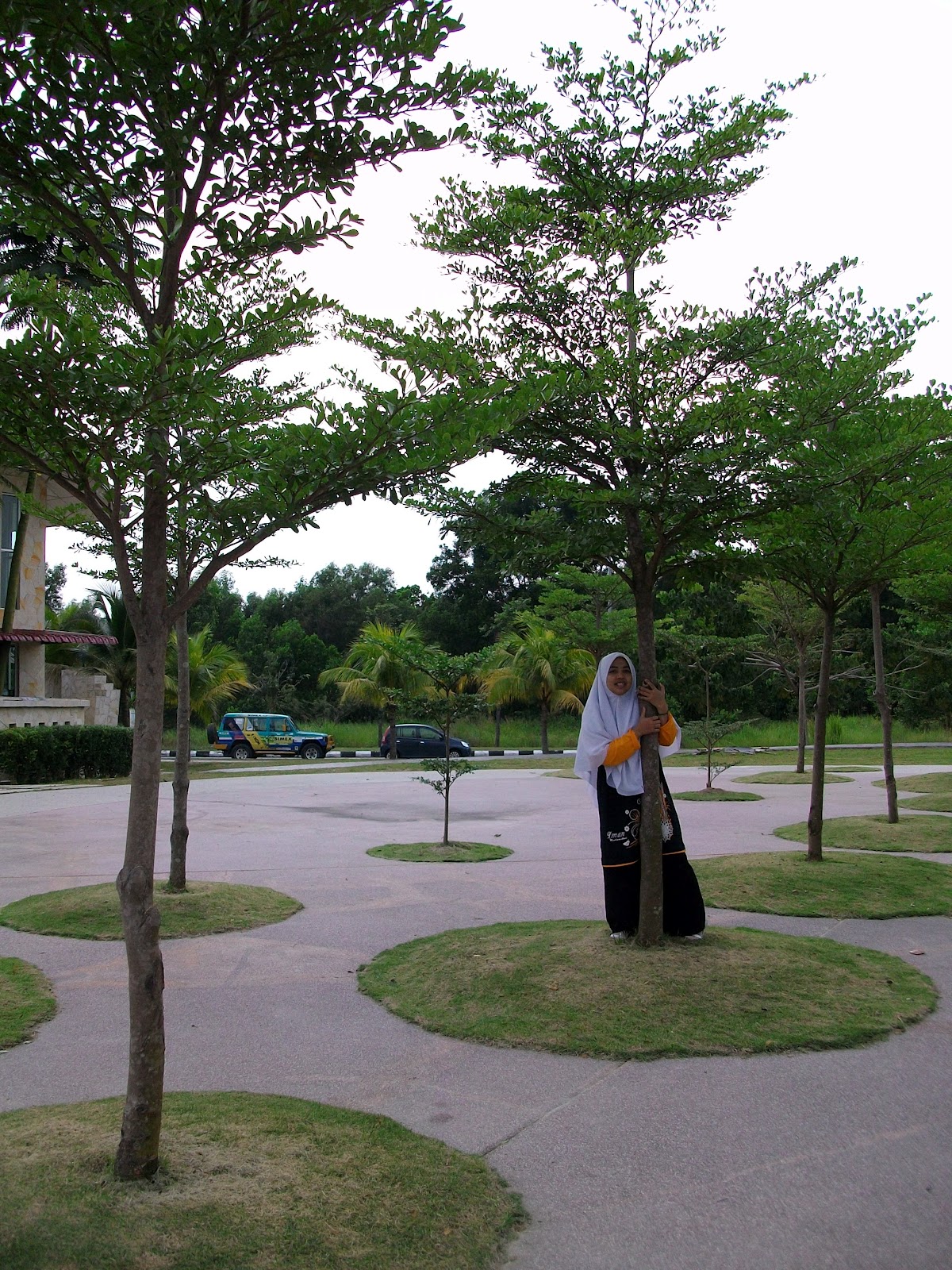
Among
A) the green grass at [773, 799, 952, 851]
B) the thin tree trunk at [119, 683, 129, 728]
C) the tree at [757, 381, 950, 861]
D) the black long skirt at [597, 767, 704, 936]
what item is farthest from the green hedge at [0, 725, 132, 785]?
the black long skirt at [597, 767, 704, 936]

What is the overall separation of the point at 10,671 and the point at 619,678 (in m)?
24.8

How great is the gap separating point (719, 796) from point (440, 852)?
9011mm

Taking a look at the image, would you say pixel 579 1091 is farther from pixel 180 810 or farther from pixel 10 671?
pixel 10 671

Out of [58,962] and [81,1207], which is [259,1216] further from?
[58,962]

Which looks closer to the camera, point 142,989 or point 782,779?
point 142,989

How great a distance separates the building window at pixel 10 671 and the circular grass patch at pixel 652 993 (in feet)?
77.3

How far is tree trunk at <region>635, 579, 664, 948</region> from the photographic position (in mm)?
6453

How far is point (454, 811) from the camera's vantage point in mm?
17766

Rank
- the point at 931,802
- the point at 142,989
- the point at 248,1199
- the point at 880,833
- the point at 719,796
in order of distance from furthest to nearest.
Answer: the point at 719,796, the point at 931,802, the point at 880,833, the point at 142,989, the point at 248,1199

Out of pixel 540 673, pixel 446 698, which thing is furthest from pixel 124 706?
pixel 446 698

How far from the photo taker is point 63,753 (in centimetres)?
2472

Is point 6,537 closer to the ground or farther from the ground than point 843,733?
farther from the ground

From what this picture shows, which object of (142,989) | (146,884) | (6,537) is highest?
(6,537)

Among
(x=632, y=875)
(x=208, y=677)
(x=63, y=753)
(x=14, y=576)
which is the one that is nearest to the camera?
(x=632, y=875)
